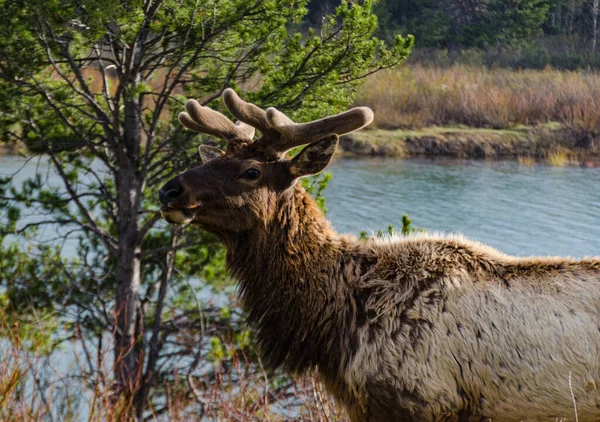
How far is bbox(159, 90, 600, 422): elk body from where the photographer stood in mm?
4129

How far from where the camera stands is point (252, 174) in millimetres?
4582

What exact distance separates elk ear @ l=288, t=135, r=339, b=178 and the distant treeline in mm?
21410

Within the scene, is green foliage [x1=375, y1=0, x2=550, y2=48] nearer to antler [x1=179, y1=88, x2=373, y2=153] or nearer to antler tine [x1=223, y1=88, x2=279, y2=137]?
antler [x1=179, y1=88, x2=373, y2=153]

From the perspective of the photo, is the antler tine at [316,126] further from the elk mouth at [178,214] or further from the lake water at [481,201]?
the lake water at [481,201]

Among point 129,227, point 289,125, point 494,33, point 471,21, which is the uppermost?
point 289,125

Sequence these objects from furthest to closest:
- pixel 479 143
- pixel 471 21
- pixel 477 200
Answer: pixel 471 21
pixel 479 143
pixel 477 200

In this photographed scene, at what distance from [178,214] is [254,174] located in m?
0.45

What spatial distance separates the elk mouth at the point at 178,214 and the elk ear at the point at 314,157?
22.3 inches

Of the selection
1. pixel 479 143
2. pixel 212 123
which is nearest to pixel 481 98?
pixel 479 143

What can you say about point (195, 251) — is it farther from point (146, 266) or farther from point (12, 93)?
point (12, 93)

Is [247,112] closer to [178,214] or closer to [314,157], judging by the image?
[314,157]

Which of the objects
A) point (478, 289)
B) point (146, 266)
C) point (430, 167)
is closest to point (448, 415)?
point (478, 289)

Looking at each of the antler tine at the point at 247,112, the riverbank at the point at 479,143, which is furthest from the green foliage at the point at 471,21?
the antler tine at the point at 247,112

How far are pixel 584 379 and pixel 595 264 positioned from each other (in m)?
0.57
